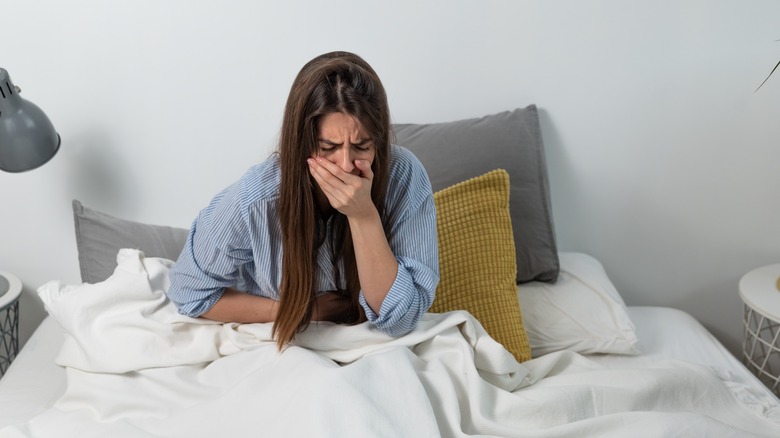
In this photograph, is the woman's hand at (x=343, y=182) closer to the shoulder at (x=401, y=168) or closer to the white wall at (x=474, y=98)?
the shoulder at (x=401, y=168)

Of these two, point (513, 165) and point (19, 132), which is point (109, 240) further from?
point (513, 165)

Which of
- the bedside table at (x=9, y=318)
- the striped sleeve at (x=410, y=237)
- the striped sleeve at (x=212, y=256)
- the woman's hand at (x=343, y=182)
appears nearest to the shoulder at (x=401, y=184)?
the striped sleeve at (x=410, y=237)

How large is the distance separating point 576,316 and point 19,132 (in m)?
1.30

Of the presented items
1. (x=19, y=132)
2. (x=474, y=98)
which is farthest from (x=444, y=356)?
(x=19, y=132)

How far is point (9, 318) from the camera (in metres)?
2.21

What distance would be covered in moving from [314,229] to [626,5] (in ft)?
3.39

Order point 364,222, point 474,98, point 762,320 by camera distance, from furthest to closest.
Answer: point 474,98, point 762,320, point 364,222

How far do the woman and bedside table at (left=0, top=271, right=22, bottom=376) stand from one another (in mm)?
590

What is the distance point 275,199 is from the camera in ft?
4.99

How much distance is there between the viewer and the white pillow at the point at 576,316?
1.86 m

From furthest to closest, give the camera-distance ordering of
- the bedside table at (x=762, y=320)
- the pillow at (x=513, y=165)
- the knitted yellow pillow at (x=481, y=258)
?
the pillow at (x=513, y=165)
the bedside table at (x=762, y=320)
the knitted yellow pillow at (x=481, y=258)

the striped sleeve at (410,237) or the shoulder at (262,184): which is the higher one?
the shoulder at (262,184)

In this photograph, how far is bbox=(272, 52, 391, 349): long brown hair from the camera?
1.38 metres

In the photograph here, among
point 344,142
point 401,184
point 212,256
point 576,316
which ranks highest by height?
point 344,142
